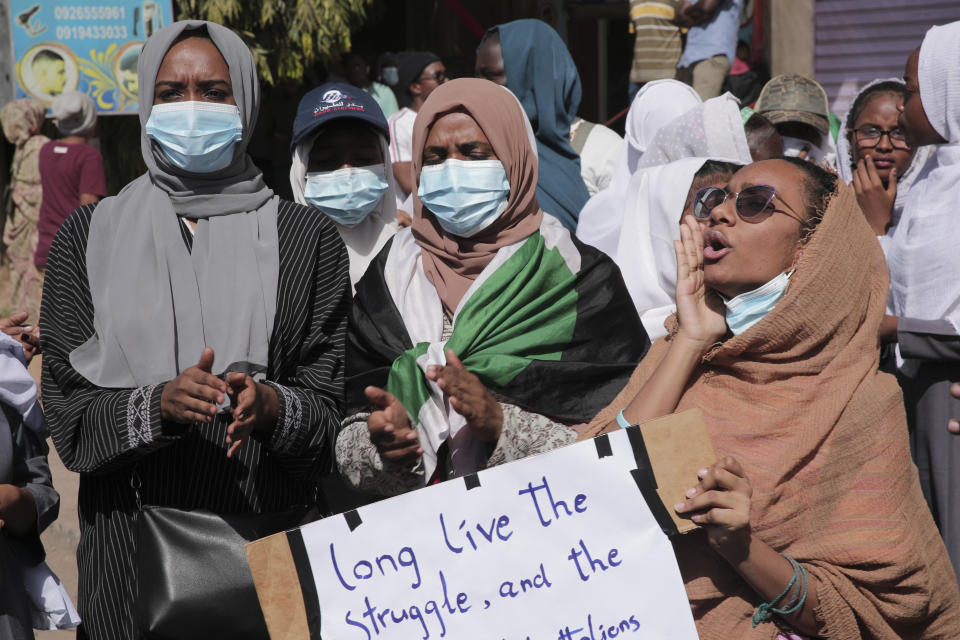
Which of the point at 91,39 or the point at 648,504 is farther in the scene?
the point at 91,39

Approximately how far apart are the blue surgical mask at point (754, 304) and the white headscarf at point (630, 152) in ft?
6.10

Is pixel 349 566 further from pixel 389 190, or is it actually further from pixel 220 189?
pixel 389 190

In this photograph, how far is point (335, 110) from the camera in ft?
13.1

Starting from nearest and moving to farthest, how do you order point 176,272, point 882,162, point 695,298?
point 695,298, point 176,272, point 882,162

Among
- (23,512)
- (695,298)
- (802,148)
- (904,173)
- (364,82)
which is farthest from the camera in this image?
(364,82)

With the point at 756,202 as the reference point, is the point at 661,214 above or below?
below

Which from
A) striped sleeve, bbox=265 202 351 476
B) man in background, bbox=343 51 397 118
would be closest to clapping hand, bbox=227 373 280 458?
striped sleeve, bbox=265 202 351 476

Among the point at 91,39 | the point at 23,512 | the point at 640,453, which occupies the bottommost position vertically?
the point at 23,512

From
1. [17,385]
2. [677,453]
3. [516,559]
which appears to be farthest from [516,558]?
[17,385]

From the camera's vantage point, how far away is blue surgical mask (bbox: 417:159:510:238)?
9.53 ft

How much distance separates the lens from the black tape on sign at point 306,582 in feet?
6.92

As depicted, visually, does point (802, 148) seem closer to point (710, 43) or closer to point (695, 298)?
point (710, 43)

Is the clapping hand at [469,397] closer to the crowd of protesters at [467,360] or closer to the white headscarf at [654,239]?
the crowd of protesters at [467,360]

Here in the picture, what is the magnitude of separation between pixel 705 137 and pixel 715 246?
198 centimetres
